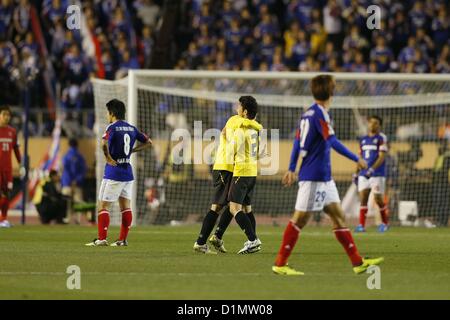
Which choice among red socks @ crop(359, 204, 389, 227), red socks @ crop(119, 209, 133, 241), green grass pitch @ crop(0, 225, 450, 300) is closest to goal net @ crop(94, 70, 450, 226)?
red socks @ crop(359, 204, 389, 227)

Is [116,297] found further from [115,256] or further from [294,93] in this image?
[294,93]

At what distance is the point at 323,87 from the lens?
11828 mm

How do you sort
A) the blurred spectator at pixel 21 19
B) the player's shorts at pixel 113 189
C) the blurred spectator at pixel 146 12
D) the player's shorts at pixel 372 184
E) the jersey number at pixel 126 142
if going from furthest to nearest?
the blurred spectator at pixel 146 12
the blurred spectator at pixel 21 19
the player's shorts at pixel 372 184
the player's shorts at pixel 113 189
the jersey number at pixel 126 142

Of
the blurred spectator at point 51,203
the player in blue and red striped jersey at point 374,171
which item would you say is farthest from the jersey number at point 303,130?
the blurred spectator at point 51,203

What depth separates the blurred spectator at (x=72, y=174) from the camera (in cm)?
2547

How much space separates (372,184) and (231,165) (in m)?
7.34

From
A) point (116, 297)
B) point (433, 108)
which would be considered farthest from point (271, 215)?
point (116, 297)

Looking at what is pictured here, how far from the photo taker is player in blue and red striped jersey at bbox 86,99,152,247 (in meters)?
15.9

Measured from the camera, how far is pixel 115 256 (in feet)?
47.2

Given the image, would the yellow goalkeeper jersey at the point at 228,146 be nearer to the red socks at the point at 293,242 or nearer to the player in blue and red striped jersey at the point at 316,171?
the player in blue and red striped jersey at the point at 316,171

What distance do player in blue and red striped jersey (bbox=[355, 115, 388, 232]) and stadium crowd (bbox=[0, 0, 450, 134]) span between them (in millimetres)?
6267

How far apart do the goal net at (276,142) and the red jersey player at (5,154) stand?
2.68m

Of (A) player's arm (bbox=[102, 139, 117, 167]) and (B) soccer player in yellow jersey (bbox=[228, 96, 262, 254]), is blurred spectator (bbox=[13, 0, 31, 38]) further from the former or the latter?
(B) soccer player in yellow jersey (bbox=[228, 96, 262, 254])

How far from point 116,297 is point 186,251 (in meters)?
5.56
